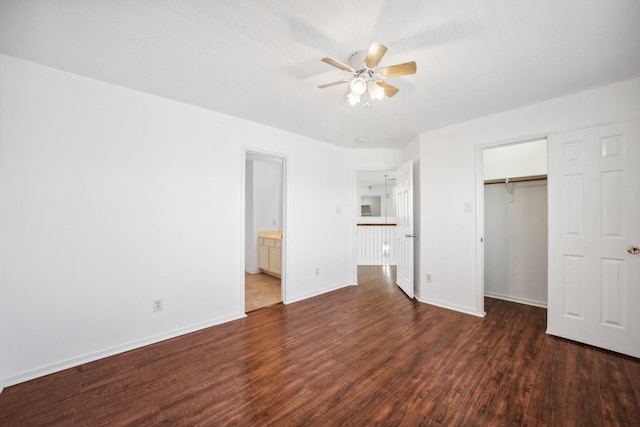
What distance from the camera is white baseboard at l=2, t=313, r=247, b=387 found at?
1862 mm

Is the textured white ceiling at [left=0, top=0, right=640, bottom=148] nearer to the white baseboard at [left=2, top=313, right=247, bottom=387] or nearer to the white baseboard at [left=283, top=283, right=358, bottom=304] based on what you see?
the white baseboard at [left=2, top=313, right=247, bottom=387]

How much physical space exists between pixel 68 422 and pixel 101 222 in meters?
1.41

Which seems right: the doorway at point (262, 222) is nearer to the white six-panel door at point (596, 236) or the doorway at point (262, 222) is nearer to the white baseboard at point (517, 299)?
the white baseboard at point (517, 299)

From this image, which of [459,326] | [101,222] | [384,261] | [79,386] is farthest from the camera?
[384,261]

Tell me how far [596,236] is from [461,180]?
1315mm

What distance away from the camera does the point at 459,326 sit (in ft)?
9.07

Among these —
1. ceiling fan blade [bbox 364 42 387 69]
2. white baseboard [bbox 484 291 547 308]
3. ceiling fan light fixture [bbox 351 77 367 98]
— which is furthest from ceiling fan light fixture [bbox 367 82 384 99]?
white baseboard [bbox 484 291 547 308]

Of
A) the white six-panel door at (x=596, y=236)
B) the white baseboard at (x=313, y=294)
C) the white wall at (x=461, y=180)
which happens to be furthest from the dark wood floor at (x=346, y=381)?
the white baseboard at (x=313, y=294)

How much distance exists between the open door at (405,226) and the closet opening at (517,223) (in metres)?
0.91

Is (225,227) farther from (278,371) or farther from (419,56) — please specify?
(419,56)

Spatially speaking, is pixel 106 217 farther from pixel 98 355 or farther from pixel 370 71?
pixel 370 71

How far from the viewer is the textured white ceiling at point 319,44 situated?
1449 mm

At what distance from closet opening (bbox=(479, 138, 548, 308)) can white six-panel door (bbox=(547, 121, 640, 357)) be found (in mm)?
743

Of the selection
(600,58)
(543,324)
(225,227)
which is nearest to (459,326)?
(543,324)
